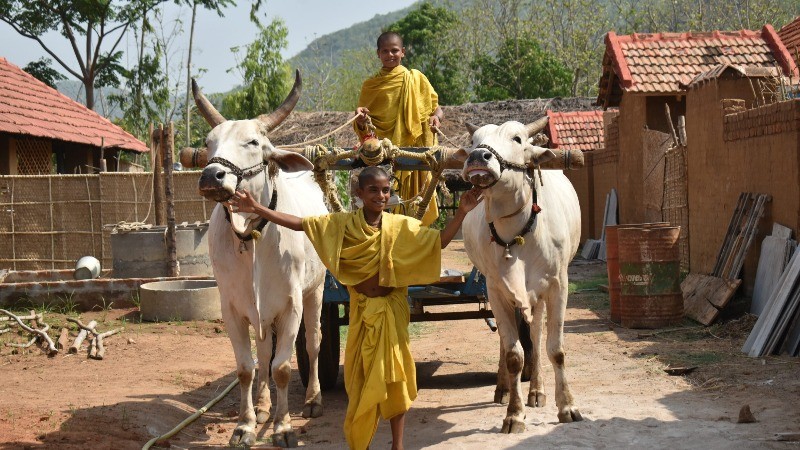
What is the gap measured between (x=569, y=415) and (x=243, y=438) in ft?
6.54

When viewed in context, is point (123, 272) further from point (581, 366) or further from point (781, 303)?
point (781, 303)

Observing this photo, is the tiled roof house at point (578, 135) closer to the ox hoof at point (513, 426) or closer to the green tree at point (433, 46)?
the ox hoof at point (513, 426)

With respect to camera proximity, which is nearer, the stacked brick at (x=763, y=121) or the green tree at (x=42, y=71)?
the stacked brick at (x=763, y=121)

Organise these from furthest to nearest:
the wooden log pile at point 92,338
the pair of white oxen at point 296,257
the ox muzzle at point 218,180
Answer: the wooden log pile at point 92,338 → the pair of white oxen at point 296,257 → the ox muzzle at point 218,180

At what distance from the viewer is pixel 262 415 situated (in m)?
6.21

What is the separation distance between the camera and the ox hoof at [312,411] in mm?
6809

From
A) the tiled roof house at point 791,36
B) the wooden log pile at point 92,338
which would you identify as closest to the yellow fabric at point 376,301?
the wooden log pile at point 92,338

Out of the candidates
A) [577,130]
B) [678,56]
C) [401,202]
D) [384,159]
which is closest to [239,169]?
[384,159]

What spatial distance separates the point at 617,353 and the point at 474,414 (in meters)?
2.67

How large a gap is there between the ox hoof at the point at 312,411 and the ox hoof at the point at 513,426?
1.62 metres

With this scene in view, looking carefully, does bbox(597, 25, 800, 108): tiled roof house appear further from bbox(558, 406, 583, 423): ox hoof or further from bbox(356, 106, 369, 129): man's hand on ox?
bbox(558, 406, 583, 423): ox hoof

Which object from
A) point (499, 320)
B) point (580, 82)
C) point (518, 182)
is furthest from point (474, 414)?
point (580, 82)

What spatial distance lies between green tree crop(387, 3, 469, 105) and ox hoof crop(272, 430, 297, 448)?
113 ft

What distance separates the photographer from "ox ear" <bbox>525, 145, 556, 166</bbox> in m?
5.95
